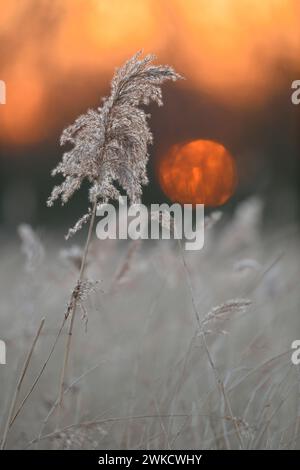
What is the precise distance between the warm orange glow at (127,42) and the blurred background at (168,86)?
0.02 m

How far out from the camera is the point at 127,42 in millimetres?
7387

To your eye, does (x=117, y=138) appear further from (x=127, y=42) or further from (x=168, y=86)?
(x=168, y=86)

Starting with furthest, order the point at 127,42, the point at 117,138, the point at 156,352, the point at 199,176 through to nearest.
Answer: the point at 127,42
the point at 199,176
the point at 156,352
the point at 117,138

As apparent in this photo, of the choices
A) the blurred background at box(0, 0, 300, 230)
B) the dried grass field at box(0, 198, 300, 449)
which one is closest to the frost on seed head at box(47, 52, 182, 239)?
the dried grass field at box(0, 198, 300, 449)

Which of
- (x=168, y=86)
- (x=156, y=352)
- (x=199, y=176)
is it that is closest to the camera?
(x=156, y=352)

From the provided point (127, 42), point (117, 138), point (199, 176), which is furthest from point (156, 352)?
point (127, 42)

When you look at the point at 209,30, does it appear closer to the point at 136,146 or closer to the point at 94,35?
the point at 94,35

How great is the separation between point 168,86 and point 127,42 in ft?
18.0

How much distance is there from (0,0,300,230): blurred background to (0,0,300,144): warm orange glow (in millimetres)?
18

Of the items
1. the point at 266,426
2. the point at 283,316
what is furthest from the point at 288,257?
the point at 266,426

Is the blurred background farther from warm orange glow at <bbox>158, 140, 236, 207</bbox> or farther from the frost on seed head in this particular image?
the frost on seed head

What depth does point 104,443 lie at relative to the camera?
7.32 feet

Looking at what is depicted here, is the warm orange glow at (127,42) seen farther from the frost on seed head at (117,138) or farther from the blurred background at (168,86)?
the frost on seed head at (117,138)
